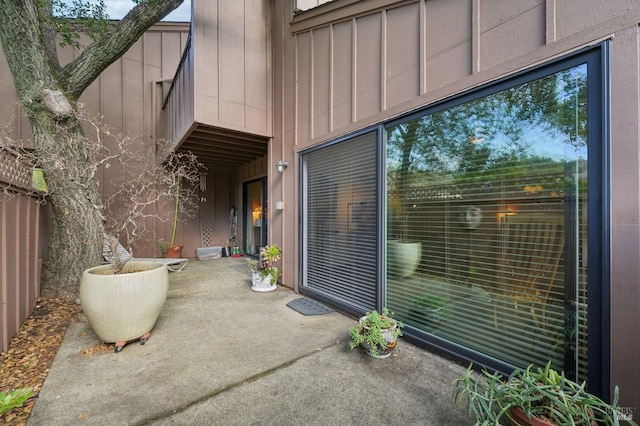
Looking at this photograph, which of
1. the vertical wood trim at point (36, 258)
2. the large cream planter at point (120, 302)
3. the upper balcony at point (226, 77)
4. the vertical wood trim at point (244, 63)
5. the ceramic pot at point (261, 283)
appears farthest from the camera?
the vertical wood trim at point (244, 63)

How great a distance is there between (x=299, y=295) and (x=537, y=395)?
324 cm

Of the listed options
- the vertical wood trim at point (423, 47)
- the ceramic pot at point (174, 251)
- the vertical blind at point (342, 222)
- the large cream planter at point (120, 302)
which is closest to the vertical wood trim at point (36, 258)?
the large cream planter at point (120, 302)

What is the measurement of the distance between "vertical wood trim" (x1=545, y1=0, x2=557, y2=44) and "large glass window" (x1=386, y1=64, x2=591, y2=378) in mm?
250

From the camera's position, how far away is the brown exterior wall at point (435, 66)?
1.56 m

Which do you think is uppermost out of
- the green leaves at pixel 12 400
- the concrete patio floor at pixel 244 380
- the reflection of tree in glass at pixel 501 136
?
the reflection of tree in glass at pixel 501 136

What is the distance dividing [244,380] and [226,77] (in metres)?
4.22

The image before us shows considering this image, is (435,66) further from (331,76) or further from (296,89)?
(296,89)

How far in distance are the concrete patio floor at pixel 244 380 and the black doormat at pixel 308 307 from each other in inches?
11.9

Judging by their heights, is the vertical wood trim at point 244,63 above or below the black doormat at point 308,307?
above

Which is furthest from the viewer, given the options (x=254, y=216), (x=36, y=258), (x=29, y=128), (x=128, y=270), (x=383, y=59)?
(x=254, y=216)

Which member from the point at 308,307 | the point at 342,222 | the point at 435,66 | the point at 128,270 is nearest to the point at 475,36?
the point at 435,66

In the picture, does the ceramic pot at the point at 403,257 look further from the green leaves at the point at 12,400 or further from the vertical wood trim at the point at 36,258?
the vertical wood trim at the point at 36,258

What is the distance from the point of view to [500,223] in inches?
83.7

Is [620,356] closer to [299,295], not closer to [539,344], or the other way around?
[539,344]
